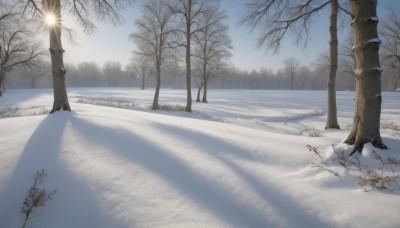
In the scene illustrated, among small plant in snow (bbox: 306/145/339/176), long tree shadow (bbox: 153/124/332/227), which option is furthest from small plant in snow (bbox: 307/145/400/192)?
long tree shadow (bbox: 153/124/332/227)

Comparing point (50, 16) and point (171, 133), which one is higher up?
point (50, 16)

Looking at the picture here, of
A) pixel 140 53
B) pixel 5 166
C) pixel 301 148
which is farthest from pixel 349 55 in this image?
pixel 5 166

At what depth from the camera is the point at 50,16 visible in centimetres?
639

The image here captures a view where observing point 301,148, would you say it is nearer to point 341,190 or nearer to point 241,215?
point 341,190

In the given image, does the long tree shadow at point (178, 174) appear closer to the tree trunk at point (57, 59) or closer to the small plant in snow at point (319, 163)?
the small plant in snow at point (319, 163)

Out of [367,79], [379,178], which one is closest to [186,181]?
[379,178]

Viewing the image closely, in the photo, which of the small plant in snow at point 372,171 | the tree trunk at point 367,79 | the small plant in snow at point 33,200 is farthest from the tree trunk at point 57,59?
the tree trunk at point 367,79

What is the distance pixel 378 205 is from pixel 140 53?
66.1ft

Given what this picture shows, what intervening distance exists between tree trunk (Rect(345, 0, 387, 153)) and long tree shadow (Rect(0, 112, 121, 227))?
3357 millimetres

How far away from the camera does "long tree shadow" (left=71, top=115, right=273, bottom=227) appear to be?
2.44m

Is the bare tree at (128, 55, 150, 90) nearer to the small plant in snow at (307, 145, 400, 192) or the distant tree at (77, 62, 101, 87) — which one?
the small plant in snow at (307, 145, 400, 192)

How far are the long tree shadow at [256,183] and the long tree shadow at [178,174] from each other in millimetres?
234

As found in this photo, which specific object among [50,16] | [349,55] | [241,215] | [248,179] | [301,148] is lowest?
[241,215]

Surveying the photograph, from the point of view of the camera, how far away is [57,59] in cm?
637
